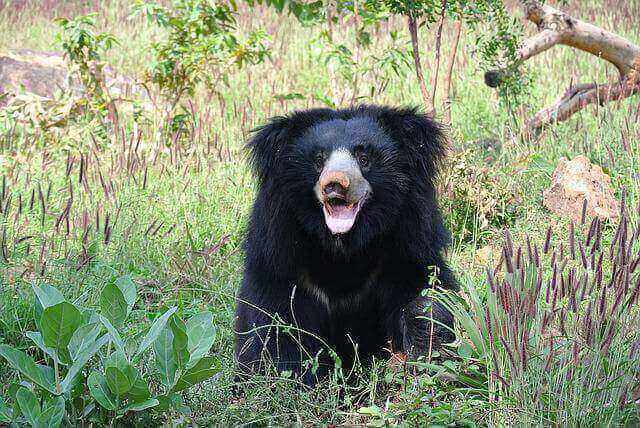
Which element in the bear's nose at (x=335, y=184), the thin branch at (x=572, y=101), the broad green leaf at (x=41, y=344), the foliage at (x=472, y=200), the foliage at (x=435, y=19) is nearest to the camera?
the broad green leaf at (x=41, y=344)

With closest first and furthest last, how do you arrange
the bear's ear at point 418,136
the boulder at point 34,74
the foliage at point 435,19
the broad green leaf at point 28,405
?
the broad green leaf at point 28,405
the bear's ear at point 418,136
the foliage at point 435,19
the boulder at point 34,74

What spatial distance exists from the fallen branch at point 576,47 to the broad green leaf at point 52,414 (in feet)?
14.8

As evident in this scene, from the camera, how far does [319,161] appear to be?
12.3 feet

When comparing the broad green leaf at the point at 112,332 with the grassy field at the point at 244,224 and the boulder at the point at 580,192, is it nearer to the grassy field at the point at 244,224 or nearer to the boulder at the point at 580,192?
the grassy field at the point at 244,224

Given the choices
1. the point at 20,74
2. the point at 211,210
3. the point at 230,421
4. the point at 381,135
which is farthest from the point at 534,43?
the point at 20,74

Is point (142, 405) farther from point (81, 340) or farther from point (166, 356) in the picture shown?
point (81, 340)

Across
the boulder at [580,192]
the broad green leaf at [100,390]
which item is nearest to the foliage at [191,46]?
the boulder at [580,192]

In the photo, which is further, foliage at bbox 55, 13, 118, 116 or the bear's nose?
foliage at bbox 55, 13, 118, 116

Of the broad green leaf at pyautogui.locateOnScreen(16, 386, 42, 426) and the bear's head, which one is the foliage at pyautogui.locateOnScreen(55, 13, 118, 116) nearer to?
the bear's head

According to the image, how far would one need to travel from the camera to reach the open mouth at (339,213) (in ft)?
11.8

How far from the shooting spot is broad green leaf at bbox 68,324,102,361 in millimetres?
2957

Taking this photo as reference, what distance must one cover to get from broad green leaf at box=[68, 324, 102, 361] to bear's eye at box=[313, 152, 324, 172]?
3.92 ft

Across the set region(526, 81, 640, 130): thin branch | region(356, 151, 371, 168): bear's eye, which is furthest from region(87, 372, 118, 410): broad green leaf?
region(526, 81, 640, 130): thin branch

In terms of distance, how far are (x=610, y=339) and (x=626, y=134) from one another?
345cm
